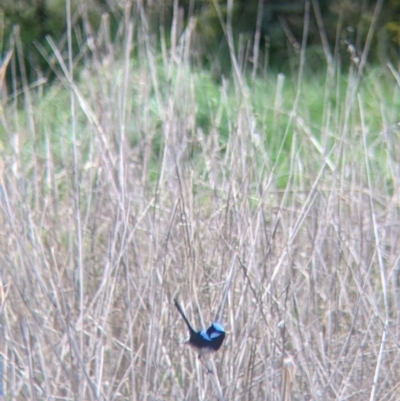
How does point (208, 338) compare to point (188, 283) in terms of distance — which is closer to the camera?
point (208, 338)

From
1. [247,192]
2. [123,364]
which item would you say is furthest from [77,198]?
[123,364]

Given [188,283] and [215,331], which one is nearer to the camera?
[215,331]

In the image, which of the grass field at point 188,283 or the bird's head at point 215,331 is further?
the grass field at point 188,283

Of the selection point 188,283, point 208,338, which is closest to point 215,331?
point 208,338

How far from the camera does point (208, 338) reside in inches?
69.1

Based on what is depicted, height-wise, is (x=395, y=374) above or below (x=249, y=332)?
below

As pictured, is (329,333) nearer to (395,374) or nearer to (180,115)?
(395,374)

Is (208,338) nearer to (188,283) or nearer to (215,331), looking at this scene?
(215,331)

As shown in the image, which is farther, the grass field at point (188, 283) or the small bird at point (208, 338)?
the grass field at point (188, 283)

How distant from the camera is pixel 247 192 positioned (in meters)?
2.12

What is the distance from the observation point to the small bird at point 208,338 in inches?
68.6

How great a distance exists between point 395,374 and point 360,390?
0.52 feet

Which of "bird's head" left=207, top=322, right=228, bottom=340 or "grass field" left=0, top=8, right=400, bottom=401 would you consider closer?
"bird's head" left=207, top=322, right=228, bottom=340

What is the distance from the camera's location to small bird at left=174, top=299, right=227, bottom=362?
174cm
